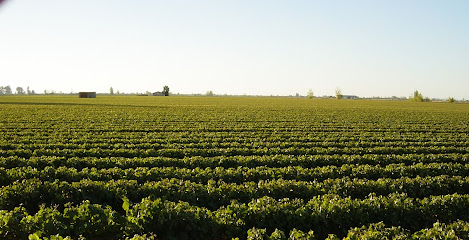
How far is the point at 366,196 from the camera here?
8844 millimetres

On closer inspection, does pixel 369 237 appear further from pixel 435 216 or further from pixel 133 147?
pixel 133 147

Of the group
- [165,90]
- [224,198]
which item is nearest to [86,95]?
[165,90]

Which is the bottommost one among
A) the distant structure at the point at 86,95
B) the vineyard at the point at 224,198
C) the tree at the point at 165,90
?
the vineyard at the point at 224,198

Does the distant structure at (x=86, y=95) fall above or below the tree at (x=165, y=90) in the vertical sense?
below

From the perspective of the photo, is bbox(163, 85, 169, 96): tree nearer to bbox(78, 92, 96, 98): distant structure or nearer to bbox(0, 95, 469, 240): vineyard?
bbox(78, 92, 96, 98): distant structure

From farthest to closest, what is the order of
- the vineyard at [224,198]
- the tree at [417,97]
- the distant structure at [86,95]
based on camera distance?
the tree at [417,97] → the distant structure at [86,95] → the vineyard at [224,198]

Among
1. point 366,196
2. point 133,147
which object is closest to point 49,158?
point 133,147

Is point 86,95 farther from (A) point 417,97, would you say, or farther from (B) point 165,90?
(A) point 417,97

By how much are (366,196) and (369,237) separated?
3.06 metres

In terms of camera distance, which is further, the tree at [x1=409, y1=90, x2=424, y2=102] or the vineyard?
the tree at [x1=409, y1=90, x2=424, y2=102]

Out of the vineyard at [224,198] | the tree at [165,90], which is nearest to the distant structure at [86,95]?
the tree at [165,90]

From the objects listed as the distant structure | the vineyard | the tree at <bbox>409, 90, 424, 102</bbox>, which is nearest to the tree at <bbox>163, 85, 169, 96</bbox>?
the distant structure

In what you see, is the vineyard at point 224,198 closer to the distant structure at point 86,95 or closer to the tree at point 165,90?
the distant structure at point 86,95

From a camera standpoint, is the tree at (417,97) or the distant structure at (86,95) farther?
the tree at (417,97)
